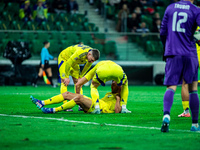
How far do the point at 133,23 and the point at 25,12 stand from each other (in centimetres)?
582

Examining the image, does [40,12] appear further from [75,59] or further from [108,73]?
[108,73]

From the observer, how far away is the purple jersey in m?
6.84

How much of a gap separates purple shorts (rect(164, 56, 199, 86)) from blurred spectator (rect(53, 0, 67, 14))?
18.8 metres

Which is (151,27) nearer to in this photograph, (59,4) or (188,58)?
(59,4)

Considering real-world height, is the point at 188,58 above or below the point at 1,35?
above

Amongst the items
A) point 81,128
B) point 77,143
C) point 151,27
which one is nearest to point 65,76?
point 81,128

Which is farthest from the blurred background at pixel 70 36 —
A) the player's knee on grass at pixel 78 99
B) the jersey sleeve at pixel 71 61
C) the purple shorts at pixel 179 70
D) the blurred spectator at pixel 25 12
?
the purple shorts at pixel 179 70

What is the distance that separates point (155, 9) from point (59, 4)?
19.5ft

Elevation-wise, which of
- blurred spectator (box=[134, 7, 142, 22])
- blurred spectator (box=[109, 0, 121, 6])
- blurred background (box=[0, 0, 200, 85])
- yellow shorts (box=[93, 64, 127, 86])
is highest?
blurred spectator (box=[109, 0, 121, 6])

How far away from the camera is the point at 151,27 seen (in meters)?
24.8

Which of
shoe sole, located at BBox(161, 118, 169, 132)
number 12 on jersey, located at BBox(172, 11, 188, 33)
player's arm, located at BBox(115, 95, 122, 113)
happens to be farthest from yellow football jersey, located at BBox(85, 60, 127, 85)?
shoe sole, located at BBox(161, 118, 169, 132)

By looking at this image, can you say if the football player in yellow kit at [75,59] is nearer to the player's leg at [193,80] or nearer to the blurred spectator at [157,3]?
the player's leg at [193,80]

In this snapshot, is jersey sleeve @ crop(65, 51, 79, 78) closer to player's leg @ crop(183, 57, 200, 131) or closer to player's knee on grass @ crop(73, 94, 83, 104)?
player's knee on grass @ crop(73, 94, 83, 104)

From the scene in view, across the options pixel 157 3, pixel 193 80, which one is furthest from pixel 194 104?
pixel 157 3
